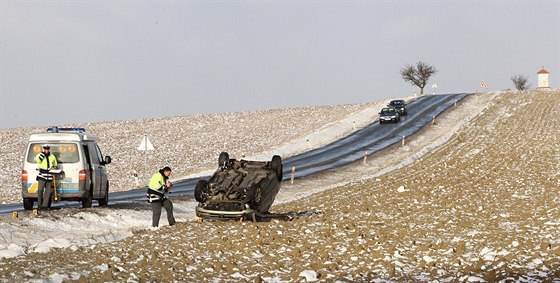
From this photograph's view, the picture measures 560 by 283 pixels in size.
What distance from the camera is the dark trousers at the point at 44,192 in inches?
713

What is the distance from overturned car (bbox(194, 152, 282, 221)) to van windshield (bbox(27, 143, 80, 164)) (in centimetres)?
383

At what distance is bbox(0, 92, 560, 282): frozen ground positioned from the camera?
10.6 metres

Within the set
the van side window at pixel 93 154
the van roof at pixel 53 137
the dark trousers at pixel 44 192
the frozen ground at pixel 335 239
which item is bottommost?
the frozen ground at pixel 335 239

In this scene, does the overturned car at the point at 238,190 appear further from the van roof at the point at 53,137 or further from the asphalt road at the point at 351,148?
the asphalt road at the point at 351,148

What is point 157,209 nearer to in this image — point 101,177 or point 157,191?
point 157,191

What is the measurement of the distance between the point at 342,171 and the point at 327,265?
27743 mm

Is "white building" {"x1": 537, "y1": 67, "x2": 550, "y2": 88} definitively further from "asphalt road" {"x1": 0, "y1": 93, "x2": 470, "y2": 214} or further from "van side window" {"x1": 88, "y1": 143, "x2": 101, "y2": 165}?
"van side window" {"x1": 88, "y1": 143, "x2": 101, "y2": 165}

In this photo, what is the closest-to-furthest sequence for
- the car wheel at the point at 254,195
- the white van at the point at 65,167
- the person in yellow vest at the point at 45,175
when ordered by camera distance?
the car wheel at the point at 254,195, the person in yellow vest at the point at 45,175, the white van at the point at 65,167

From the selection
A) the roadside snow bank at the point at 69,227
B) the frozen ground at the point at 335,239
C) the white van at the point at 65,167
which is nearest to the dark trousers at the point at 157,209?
the roadside snow bank at the point at 69,227

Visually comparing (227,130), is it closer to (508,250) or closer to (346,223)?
(346,223)

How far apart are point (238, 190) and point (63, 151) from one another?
Answer: 540 cm

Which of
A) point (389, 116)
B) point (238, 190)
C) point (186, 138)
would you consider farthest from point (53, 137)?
point (389, 116)

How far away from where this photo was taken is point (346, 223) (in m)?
16.8

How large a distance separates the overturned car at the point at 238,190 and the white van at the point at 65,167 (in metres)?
3.56
